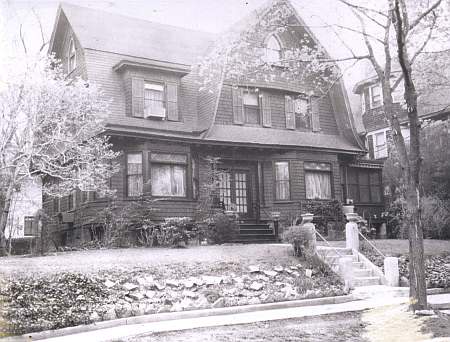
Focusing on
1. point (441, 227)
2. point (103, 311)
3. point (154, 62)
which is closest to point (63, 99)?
A: point (154, 62)

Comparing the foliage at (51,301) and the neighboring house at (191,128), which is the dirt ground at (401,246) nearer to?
the neighboring house at (191,128)

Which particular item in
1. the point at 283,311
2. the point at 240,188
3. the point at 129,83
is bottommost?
the point at 283,311

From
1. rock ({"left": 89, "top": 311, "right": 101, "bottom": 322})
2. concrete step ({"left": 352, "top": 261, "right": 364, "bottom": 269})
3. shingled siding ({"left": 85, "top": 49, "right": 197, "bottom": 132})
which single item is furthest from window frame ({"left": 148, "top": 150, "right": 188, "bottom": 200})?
rock ({"left": 89, "top": 311, "right": 101, "bottom": 322})

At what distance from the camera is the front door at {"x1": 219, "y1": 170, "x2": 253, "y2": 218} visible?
62.1ft

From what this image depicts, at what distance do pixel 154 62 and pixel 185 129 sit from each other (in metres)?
2.35

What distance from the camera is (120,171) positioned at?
16.7 metres

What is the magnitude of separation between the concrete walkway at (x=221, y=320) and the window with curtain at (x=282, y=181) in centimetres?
864

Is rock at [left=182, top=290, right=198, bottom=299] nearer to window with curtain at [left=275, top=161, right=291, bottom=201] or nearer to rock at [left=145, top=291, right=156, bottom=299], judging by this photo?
rock at [left=145, top=291, right=156, bottom=299]

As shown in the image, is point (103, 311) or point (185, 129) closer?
point (103, 311)

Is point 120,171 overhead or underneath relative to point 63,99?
underneath

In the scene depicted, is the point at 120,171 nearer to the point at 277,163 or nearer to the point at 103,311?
the point at 277,163

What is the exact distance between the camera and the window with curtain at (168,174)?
17047mm

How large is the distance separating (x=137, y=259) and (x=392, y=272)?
5.64 m

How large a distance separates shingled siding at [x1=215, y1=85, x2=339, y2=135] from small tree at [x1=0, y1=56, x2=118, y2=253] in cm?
414
